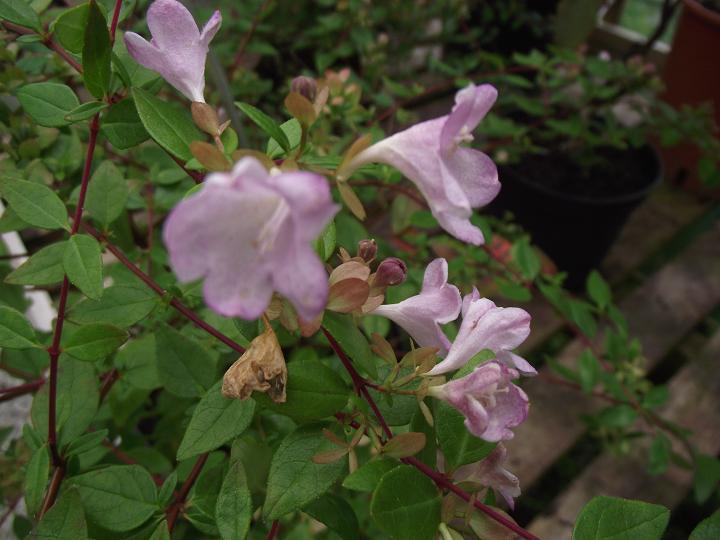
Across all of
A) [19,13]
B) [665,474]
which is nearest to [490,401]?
[19,13]

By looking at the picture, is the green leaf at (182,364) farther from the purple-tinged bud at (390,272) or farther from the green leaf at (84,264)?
the purple-tinged bud at (390,272)

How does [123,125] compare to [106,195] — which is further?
[106,195]

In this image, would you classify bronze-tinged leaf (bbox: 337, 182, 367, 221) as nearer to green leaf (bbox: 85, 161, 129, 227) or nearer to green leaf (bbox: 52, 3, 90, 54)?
green leaf (bbox: 52, 3, 90, 54)

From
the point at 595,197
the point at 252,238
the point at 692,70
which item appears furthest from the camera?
the point at 692,70

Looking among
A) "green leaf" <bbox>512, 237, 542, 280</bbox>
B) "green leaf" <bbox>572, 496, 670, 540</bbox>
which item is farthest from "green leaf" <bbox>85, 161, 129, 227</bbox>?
"green leaf" <bbox>512, 237, 542, 280</bbox>

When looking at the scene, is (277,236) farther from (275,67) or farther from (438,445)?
(275,67)

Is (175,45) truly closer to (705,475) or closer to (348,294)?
(348,294)

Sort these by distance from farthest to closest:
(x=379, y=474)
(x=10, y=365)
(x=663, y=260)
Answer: (x=663, y=260) < (x=10, y=365) < (x=379, y=474)

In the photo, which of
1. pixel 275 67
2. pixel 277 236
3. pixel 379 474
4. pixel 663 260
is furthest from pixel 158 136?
pixel 663 260
